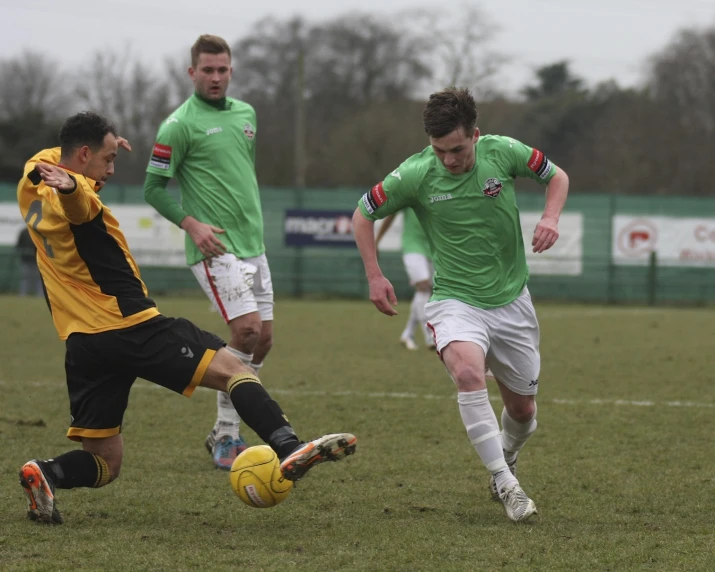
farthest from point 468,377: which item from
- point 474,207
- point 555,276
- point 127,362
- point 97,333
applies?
point 555,276

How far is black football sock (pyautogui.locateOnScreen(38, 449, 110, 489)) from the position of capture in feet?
14.8

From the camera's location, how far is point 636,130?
39.2 meters

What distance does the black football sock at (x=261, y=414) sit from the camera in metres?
4.29

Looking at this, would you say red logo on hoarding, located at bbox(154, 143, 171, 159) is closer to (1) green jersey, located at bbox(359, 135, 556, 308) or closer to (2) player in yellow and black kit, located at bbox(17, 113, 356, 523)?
(2) player in yellow and black kit, located at bbox(17, 113, 356, 523)

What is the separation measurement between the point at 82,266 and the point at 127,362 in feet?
1.50

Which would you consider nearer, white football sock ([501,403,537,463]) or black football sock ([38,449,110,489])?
black football sock ([38,449,110,489])

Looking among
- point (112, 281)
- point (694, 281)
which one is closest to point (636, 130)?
point (694, 281)

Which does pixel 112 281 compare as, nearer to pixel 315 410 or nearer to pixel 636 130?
pixel 315 410

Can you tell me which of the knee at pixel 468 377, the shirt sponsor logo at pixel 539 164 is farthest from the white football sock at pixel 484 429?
the shirt sponsor logo at pixel 539 164

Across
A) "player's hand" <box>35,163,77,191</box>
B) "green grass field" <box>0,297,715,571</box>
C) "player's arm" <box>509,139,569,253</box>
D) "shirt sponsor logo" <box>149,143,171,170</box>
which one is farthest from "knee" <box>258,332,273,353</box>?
"player's hand" <box>35,163,77,191</box>

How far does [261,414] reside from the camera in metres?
4.36

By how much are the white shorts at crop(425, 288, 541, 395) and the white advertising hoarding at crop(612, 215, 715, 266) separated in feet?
60.6

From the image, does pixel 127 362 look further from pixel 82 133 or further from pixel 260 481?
pixel 82 133

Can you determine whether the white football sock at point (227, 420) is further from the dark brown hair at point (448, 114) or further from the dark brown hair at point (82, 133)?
the dark brown hair at point (448, 114)
